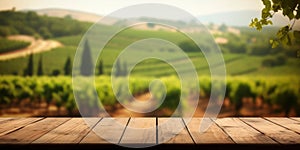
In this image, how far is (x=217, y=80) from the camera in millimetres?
14758

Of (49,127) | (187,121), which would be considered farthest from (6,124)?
(187,121)

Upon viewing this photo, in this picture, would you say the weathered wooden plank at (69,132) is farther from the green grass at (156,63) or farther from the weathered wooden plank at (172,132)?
the green grass at (156,63)

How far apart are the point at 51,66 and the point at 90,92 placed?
837 cm

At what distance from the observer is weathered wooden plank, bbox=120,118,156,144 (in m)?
1.47

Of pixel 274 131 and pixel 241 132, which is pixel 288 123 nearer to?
pixel 274 131

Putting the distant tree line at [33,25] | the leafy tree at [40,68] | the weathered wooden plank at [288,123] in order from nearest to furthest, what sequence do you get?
the weathered wooden plank at [288,123] → the leafy tree at [40,68] → the distant tree line at [33,25]

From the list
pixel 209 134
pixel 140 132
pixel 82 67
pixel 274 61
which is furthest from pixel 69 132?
pixel 274 61

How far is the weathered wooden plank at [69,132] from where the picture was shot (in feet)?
4.82

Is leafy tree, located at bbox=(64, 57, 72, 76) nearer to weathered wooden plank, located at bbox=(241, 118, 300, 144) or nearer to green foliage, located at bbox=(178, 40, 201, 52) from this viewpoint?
green foliage, located at bbox=(178, 40, 201, 52)

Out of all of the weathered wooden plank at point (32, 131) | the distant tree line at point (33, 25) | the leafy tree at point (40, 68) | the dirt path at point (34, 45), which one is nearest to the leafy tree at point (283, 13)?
the weathered wooden plank at point (32, 131)

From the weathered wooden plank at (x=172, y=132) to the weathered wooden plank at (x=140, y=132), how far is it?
37mm

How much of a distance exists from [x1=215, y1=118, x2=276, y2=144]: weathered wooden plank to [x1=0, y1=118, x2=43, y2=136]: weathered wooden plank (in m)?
1.07

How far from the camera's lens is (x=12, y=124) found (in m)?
1.96

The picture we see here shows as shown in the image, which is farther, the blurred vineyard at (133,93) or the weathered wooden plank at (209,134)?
the blurred vineyard at (133,93)
